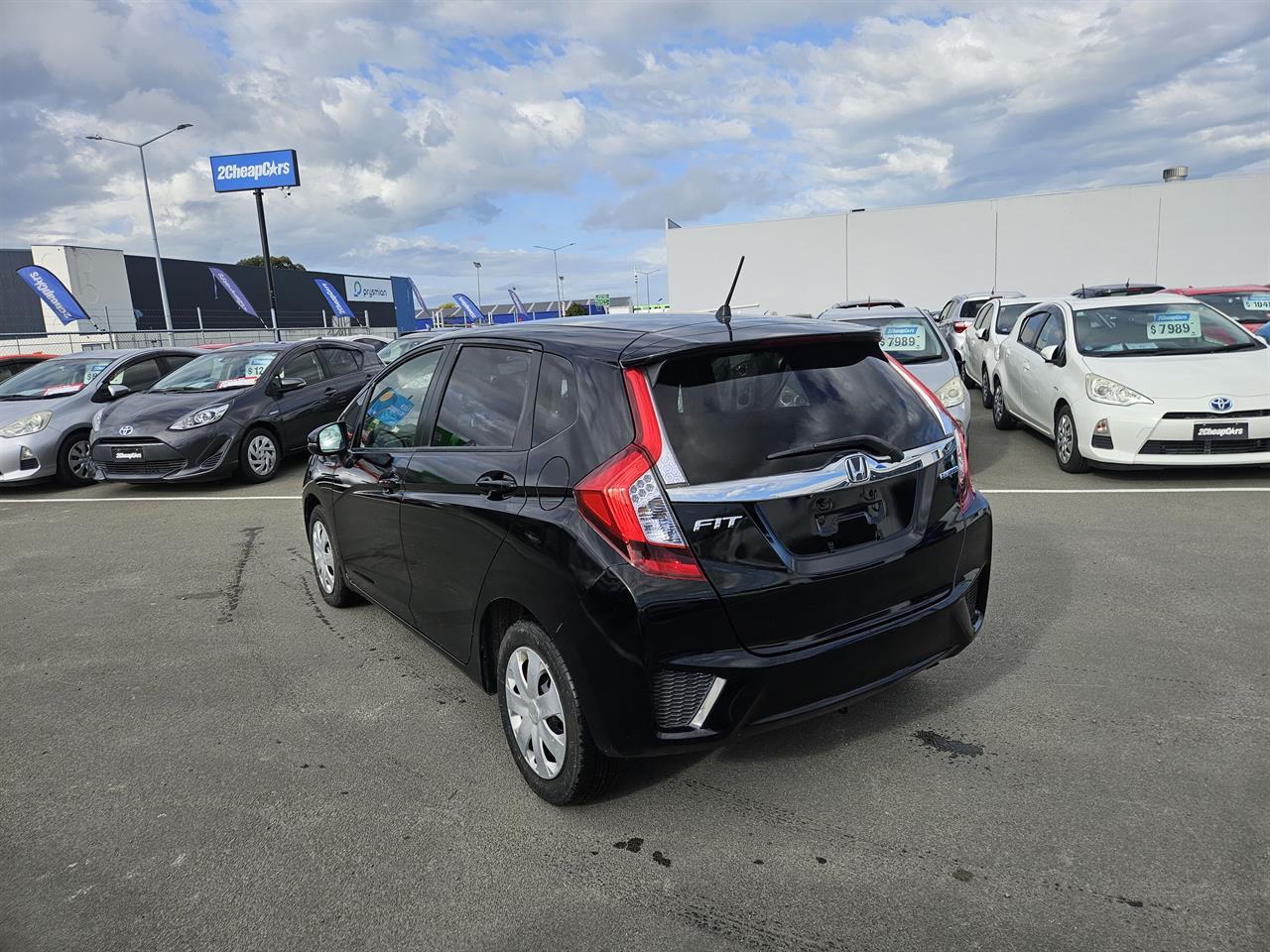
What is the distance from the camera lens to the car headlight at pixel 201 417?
9094 mm

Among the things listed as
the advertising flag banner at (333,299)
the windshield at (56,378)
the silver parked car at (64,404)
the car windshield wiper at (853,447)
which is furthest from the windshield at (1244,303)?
the advertising flag banner at (333,299)

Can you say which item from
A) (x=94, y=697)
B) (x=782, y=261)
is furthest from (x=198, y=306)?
(x=94, y=697)

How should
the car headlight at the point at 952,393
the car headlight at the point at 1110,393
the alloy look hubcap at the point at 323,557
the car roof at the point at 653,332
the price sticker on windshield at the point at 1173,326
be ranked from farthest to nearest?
the price sticker on windshield at the point at 1173,326 → the car headlight at the point at 952,393 → the car headlight at the point at 1110,393 → the alloy look hubcap at the point at 323,557 → the car roof at the point at 653,332

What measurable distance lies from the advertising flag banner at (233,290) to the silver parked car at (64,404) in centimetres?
4598

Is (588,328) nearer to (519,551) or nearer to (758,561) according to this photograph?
(519,551)

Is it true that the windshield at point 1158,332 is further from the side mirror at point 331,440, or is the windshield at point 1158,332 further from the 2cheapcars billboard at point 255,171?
the 2cheapcars billboard at point 255,171

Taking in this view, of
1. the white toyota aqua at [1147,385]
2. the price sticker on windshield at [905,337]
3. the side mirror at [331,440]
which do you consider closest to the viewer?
the side mirror at [331,440]

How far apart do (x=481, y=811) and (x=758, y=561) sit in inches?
52.4

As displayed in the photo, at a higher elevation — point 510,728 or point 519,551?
point 519,551

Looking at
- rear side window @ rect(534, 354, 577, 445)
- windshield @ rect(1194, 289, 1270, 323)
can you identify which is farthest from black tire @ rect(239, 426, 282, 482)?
windshield @ rect(1194, 289, 1270, 323)

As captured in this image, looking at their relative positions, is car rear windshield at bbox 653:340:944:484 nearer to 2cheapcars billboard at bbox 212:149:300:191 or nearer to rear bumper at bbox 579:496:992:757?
rear bumper at bbox 579:496:992:757

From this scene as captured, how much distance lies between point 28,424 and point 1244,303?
16.6 meters

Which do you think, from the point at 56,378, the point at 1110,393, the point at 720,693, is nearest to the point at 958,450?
the point at 720,693

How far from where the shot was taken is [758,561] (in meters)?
2.57
